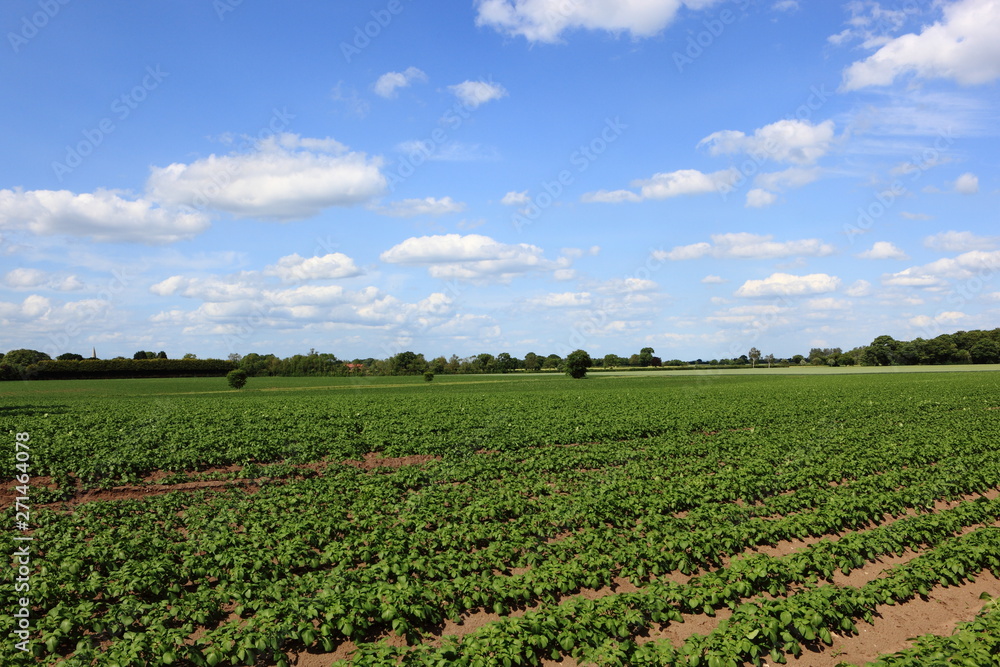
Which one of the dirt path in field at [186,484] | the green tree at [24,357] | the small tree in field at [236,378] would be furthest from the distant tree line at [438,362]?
the dirt path in field at [186,484]

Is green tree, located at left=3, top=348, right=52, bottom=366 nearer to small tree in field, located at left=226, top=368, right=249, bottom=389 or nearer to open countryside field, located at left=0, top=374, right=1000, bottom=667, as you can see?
small tree in field, located at left=226, top=368, right=249, bottom=389

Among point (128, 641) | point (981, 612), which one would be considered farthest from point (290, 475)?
point (981, 612)

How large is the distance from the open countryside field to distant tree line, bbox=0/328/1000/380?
79629mm

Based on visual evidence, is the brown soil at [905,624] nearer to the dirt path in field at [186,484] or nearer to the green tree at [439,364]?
the dirt path in field at [186,484]

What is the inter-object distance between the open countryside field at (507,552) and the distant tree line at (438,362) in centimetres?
7963

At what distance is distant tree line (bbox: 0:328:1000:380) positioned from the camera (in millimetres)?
106438

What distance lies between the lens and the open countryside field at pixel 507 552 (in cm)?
774

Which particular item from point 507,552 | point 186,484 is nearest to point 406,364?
point 186,484

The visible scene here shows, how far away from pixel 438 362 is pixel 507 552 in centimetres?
13449

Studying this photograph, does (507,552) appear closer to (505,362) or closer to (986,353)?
(505,362)

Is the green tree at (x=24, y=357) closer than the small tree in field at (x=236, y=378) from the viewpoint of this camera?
No

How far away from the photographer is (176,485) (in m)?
18.0

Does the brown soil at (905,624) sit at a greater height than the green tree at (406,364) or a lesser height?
lesser

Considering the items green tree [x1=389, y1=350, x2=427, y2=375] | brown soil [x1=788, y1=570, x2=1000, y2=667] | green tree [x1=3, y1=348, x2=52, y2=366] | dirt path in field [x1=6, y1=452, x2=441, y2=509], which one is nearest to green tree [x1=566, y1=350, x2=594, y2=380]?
green tree [x1=389, y1=350, x2=427, y2=375]
